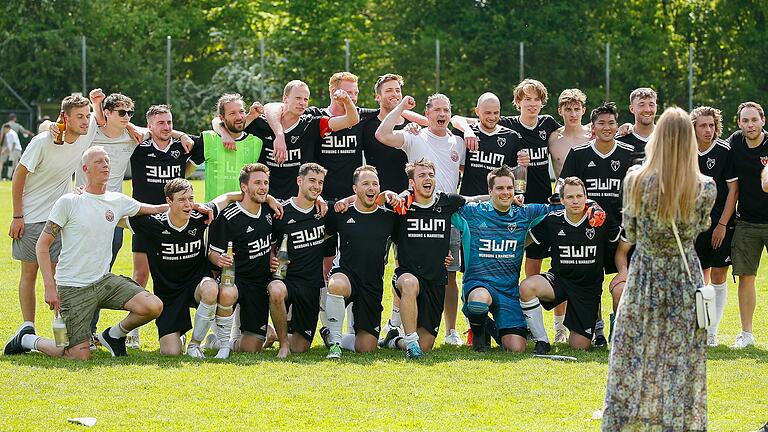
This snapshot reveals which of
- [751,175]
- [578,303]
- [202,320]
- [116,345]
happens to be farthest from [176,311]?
[751,175]

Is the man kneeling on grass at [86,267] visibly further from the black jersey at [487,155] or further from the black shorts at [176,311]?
the black jersey at [487,155]

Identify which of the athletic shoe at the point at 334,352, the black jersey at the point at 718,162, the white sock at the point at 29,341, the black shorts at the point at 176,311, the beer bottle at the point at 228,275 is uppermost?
the black jersey at the point at 718,162

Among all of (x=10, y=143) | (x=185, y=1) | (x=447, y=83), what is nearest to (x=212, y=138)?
(x=10, y=143)

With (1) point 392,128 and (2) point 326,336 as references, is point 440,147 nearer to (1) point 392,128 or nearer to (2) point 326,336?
(1) point 392,128

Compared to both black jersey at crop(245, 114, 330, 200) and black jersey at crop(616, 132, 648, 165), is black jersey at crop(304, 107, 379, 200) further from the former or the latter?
black jersey at crop(616, 132, 648, 165)

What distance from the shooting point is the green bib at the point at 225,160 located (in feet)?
34.0

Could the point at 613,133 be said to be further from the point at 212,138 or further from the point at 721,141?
the point at 212,138

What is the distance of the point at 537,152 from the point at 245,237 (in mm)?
2905

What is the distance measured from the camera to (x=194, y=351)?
9.51 meters

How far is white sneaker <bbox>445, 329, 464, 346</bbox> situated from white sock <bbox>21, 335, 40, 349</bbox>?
357 cm

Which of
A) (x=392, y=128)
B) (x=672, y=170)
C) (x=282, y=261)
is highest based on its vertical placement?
(x=392, y=128)

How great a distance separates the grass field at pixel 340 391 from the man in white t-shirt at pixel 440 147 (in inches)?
27.2

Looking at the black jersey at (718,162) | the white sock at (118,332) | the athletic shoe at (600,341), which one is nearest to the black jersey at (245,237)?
the white sock at (118,332)

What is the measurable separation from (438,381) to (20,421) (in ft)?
9.75
